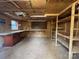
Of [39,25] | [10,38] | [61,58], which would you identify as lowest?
[61,58]

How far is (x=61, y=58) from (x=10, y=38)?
109 inches

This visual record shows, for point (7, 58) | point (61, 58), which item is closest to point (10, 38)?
point (7, 58)

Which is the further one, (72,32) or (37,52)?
(37,52)

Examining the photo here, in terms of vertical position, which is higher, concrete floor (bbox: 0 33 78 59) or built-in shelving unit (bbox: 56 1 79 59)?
built-in shelving unit (bbox: 56 1 79 59)

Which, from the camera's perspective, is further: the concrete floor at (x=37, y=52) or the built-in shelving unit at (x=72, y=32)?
the concrete floor at (x=37, y=52)

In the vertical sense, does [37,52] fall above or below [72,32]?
below

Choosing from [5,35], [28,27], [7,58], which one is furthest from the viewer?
[28,27]

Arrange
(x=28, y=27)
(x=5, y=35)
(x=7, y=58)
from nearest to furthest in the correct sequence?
(x=7, y=58) < (x=5, y=35) < (x=28, y=27)

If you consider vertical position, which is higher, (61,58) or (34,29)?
(34,29)

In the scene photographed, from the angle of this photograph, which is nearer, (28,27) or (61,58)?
(61,58)

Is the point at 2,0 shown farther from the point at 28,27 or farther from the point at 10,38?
the point at 28,27

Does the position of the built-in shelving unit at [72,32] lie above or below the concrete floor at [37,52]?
above

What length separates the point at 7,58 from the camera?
3592 mm

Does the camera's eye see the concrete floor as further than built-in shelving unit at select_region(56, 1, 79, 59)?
Yes
